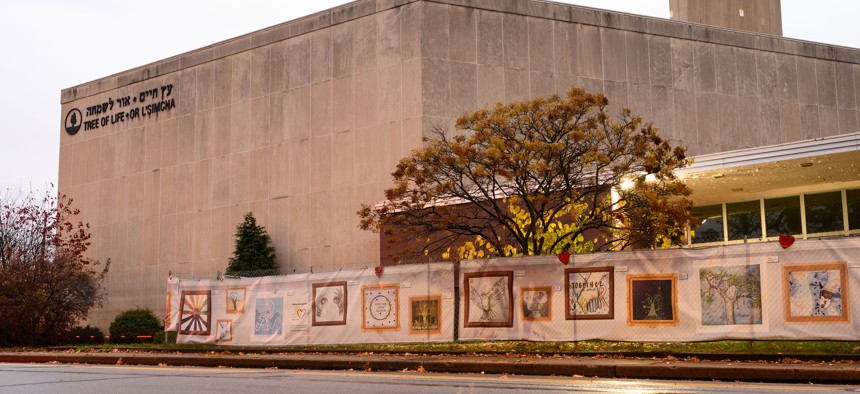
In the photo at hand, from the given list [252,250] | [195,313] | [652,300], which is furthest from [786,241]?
[252,250]

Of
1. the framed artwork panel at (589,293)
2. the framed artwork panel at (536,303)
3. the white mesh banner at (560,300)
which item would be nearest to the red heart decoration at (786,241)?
the white mesh banner at (560,300)

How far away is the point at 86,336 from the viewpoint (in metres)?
44.5

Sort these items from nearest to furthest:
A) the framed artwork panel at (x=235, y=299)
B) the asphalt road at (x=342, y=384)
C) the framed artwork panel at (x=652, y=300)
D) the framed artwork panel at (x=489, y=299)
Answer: the asphalt road at (x=342, y=384)
the framed artwork panel at (x=652, y=300)
the framed artwork panel at (x=489, y=299)
the framed artwork panel at (x=235, y=299)

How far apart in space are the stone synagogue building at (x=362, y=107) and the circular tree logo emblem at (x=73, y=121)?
0.95 meters

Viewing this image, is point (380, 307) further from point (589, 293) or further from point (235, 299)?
point (589, 293)

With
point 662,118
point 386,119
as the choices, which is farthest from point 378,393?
point 662,118

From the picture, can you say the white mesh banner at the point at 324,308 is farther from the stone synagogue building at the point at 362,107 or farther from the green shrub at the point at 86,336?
the green shrub at the point at 86,336

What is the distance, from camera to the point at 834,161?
28.6 meters

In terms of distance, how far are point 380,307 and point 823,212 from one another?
18105 mm

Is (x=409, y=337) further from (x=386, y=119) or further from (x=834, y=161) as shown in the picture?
(x=386, y=119)

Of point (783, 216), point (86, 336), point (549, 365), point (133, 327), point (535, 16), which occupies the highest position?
point (535, 16)

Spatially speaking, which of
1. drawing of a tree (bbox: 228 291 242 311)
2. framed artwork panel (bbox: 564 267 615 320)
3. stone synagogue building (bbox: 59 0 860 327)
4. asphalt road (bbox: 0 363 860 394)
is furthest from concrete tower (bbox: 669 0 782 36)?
asphalt road (bbox: 0 363 860 394)

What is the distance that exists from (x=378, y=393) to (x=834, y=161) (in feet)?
64.2

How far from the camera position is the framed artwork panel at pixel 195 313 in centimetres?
2742
